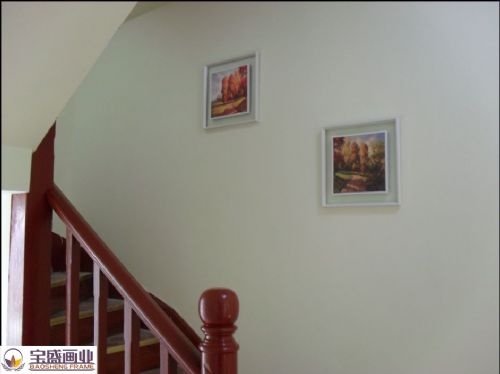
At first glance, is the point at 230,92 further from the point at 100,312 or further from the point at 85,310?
the point at 100,312

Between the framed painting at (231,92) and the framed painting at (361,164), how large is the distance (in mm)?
460

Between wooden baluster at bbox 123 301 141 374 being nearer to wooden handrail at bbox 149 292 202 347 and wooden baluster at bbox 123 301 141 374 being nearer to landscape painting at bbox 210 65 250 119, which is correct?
wooden handrail at bbox 149 292 202 347

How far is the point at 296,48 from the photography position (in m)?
2.29

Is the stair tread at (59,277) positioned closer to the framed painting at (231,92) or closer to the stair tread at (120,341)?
the stair tread at (120,341)

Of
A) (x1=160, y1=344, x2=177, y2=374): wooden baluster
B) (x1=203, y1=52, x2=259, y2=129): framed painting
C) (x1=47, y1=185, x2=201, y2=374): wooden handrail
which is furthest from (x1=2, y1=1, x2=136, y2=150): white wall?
(x1=203, y1=52, x2=259, y2=129): framed painting

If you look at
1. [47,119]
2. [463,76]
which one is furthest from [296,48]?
[47,119]

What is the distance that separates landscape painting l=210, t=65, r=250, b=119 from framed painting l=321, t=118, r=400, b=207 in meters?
0.50

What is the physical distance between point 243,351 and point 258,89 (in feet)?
4.03

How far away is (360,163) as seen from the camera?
204 cm

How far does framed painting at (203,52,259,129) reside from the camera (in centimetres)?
241

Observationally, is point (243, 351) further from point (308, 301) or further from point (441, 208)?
point (441, 208)

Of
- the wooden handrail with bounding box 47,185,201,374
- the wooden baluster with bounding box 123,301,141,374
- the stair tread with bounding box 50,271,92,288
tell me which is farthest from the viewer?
the stair tread with bounding box 50,271,92,288

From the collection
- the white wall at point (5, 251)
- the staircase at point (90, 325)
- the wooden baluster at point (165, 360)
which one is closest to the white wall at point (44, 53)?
the white wall at point (5, 251)

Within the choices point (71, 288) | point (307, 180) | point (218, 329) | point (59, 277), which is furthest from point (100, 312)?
point (307, 180)
